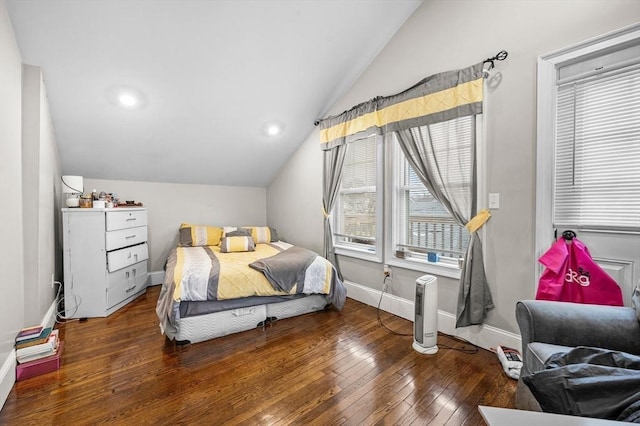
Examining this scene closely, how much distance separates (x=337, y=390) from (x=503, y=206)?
1.74 metres

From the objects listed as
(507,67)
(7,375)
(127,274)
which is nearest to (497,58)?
(507,67)

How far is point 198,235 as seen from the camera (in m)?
3.91

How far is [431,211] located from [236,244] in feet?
7.71

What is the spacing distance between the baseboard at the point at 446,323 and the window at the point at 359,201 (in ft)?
1.49

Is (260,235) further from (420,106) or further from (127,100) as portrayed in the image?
(420,106)

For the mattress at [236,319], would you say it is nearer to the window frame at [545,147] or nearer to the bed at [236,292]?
the bed at [236,292]

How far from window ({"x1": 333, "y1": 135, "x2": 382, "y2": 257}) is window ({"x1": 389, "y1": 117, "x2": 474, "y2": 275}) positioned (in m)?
0.23

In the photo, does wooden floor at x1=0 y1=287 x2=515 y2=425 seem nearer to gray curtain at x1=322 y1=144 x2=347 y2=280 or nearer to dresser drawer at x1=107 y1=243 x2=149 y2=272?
dresser drawer at x1=107 y1=243 x2=149 y2=272

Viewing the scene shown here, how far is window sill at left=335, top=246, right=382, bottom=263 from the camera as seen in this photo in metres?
3.02

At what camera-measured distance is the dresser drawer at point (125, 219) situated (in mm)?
2852

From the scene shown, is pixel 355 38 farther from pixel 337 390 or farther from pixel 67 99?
pixel 337 390

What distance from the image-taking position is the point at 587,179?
5.82ft

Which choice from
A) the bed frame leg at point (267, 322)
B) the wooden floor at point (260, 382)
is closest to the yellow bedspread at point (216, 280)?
the bed frame leg at point (267, 322)

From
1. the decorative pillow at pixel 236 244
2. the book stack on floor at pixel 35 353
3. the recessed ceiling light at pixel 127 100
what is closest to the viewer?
the book stack on floor at pixel 35 353
